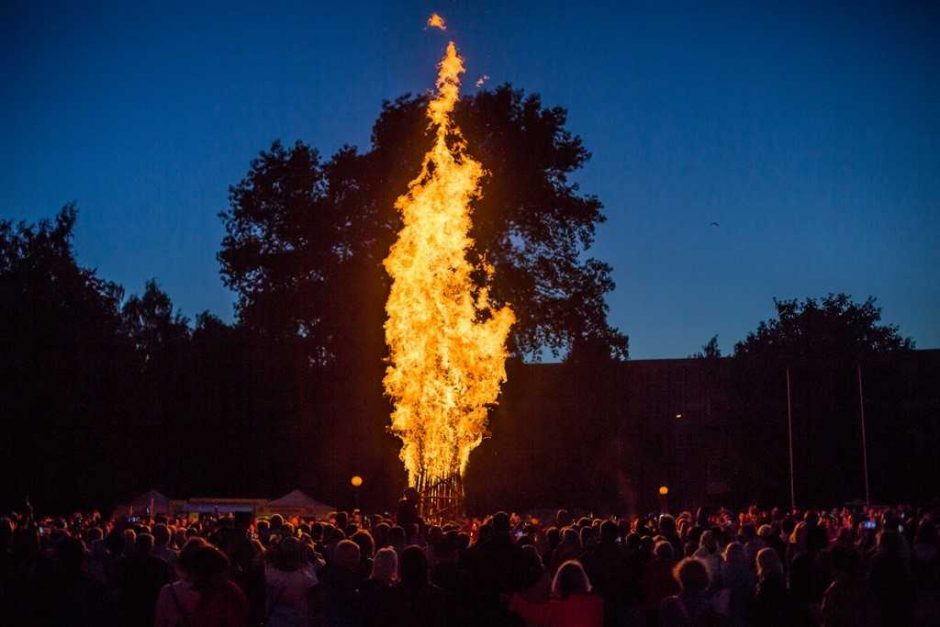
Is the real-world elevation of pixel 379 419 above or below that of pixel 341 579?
above

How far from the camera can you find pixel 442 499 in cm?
2873

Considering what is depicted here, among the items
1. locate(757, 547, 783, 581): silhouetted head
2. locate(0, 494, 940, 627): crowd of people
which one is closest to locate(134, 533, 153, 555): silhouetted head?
locate(0, 494, 940, 627): crowd of people

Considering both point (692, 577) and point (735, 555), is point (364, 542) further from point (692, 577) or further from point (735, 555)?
point (735, 555)

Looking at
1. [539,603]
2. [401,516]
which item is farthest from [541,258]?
[539,603]

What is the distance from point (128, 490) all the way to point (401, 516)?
96.6 feet

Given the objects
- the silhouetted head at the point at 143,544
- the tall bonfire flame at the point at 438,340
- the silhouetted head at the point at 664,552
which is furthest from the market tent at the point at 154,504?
the silhouetted head at the point at 664,552

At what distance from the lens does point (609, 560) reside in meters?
11.8

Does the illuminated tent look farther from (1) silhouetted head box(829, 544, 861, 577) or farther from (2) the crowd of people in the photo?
(1) silhouetted head box(829, 544, 861, 577)

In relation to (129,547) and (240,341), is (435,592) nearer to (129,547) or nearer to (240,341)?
(129,547)

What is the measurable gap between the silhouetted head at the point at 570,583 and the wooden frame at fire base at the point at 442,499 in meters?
18.5

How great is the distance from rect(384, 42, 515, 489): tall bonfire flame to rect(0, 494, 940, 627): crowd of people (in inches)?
718

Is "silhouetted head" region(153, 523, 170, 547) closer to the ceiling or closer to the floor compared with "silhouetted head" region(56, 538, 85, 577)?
closer to the ceiling

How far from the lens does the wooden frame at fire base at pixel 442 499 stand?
91.4ft

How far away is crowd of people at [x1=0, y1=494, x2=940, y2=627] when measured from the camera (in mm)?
8500
